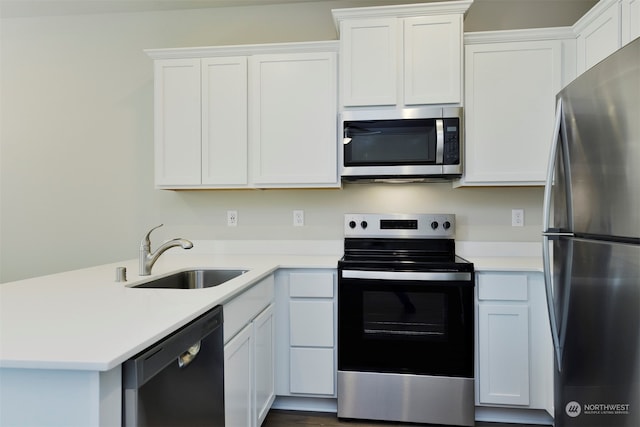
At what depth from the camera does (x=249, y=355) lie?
5.42 ft

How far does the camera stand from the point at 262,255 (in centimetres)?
266

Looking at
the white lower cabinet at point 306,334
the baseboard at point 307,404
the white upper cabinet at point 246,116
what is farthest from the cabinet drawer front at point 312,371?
the white upper cabinet at point 246,116

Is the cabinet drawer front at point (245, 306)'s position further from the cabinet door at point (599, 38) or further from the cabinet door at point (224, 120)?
the cabinet door at point (599, 38)

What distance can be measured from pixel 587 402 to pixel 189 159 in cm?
241

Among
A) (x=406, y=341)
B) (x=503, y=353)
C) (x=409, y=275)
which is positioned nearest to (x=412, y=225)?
(x=409, y=275)

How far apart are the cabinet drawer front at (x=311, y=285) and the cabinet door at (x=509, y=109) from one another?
107cm

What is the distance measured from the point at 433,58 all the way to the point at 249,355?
6.46ft

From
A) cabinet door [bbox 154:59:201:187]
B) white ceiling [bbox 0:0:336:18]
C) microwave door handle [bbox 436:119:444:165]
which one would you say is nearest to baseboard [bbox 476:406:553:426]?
microwave door handle [bbox 436:119:444:165]

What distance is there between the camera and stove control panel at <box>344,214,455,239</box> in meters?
2.47

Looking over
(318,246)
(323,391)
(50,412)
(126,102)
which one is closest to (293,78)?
(318,246)

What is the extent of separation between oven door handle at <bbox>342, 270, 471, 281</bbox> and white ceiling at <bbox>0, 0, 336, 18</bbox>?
6.68 ft

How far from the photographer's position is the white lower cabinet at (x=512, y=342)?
197cm

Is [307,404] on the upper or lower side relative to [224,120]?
lower

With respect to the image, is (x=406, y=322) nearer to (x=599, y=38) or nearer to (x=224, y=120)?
(x=224, y=120)
